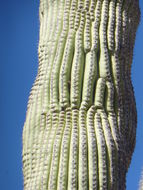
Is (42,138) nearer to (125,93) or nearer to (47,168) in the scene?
(47,168)

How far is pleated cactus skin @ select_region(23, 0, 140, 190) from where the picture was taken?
4.21 m

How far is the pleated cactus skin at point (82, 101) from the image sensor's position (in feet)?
13.8

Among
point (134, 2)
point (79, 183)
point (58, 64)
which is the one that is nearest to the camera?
point (79, 183)

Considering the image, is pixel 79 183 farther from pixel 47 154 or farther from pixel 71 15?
pixel 71 15

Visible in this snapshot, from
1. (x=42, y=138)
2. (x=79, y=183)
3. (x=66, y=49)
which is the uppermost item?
(x=66, y=49)

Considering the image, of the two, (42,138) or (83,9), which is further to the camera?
(83,9)

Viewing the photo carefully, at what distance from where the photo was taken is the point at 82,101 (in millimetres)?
4395

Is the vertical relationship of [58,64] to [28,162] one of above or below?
above

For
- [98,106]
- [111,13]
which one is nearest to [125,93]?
[98,106]

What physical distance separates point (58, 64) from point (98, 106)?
381 mm

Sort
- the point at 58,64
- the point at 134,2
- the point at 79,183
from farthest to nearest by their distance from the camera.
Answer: the point at 134,2
the point at 58,64
the point at 79,183

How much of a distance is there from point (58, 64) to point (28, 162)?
66cm

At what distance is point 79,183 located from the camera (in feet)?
13.6

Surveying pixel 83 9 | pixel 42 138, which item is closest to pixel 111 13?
pixel 83 9
